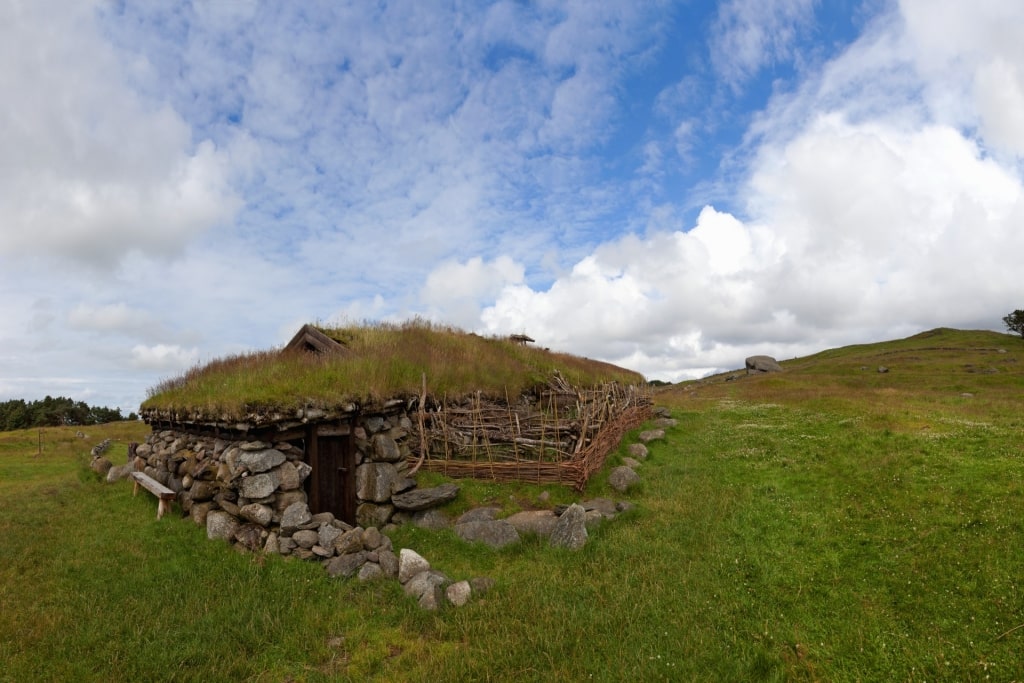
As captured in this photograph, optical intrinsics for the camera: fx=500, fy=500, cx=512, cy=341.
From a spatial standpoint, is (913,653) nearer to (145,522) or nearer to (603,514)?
(603,514)

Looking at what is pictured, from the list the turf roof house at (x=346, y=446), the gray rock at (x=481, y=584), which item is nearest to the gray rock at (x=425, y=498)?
the turf roof house at (x=346, y=446)

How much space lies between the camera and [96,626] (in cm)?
761

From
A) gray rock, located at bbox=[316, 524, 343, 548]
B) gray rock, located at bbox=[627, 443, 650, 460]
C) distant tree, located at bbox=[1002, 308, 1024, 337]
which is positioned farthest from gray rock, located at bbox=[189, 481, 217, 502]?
distant tree, located at bbox=[1002, 308, 1024, 337]

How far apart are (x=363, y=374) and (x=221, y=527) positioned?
15.9 feet

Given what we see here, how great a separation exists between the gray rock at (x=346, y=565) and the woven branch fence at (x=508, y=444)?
14.0 feet

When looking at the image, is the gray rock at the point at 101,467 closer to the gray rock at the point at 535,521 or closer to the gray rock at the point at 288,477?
the gray rock at the point at 288,477

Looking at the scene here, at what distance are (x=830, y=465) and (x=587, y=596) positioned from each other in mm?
9813

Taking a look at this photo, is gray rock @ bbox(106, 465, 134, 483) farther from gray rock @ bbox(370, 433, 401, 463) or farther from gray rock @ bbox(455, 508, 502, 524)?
gray rock @ bbox(455, 508, 502, 524)

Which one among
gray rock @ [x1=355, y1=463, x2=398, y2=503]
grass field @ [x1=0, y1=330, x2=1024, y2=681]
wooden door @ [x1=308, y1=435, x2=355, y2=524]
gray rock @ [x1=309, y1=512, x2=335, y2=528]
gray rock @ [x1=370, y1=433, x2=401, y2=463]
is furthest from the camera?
gray rock @ [x1=370, y1=433, x2=401, y2=463]

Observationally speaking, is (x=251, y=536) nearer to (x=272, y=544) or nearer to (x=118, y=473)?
(x=272, y=544)

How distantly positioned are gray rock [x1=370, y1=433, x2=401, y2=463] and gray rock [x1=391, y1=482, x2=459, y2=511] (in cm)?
108

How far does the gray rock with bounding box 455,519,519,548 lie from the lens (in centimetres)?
1098

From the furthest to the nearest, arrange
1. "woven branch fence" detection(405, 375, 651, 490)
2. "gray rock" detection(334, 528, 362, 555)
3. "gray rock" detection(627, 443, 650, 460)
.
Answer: "gray rock" detection(627, 443, 650, 460) < "woven branch fence" detection(405, 375, 651, 490) < "gray rock" detection(334, 528, 362, 555)

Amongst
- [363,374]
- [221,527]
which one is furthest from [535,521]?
[221,527]
